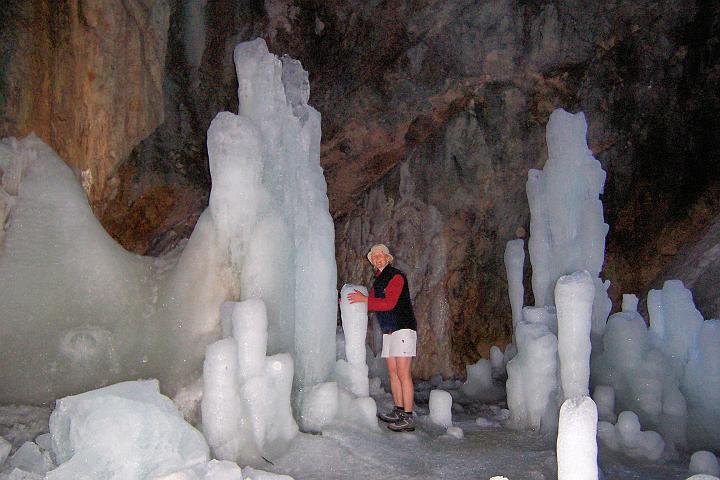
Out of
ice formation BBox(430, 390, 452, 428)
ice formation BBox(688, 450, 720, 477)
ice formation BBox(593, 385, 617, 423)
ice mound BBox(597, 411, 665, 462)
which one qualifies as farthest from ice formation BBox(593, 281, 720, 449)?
ice formation BBox(430, 390, 452, 428)

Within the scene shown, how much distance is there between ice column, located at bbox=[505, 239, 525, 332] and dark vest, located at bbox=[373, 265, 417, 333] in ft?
12.3

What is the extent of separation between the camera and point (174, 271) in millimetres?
4953

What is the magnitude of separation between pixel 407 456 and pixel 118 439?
6.62ft

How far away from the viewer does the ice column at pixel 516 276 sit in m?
8.60

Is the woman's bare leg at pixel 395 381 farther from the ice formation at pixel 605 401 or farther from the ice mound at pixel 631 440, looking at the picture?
the ice formation at pixel 605 401

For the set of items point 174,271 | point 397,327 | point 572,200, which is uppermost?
point 572,200

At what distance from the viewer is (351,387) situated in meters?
5.27

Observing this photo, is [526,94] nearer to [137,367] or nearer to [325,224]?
[325,224]

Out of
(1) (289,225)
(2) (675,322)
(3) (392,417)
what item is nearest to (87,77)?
(1) (289,225)

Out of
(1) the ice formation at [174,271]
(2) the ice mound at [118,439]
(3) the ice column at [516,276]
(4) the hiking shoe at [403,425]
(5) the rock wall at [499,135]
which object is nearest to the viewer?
(2) the ice mound at [118,439]

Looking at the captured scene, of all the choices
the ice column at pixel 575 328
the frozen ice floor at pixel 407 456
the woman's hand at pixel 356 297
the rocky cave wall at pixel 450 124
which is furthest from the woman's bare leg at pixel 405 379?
the rocky cave wall at pixel 450 124

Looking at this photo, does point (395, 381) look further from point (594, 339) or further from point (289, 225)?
point (594, 339)

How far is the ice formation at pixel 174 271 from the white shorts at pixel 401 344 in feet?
1.65

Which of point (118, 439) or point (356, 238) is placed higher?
point (356, 238)
